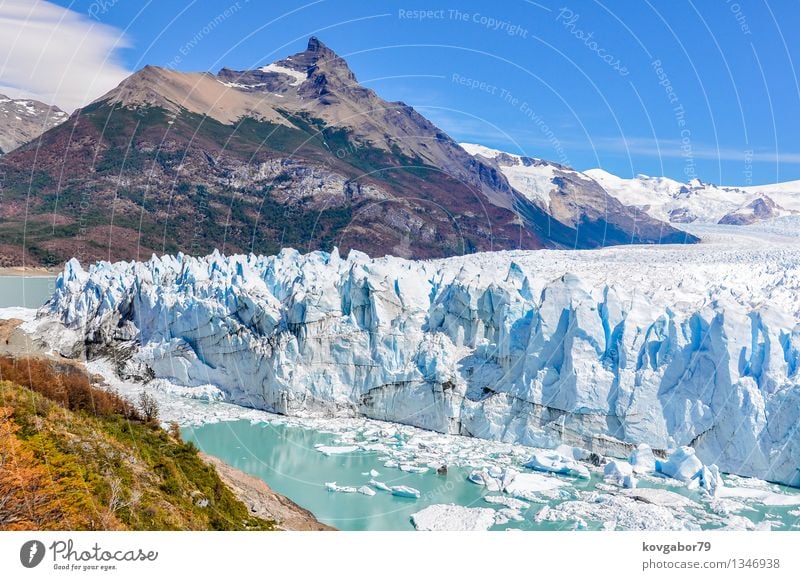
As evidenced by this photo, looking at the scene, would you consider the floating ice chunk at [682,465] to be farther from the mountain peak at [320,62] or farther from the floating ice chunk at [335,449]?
the mountain peak at [320,62]

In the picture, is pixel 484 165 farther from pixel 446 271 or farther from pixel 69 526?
pixel 69 526

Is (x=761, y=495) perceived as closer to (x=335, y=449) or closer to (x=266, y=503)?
(x=335, y=449)

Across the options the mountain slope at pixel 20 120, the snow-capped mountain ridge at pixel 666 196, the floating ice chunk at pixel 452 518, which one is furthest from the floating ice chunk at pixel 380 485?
the mountain slope at pixel 20 120

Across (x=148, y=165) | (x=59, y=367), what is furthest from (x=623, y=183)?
(x=59, y=367)

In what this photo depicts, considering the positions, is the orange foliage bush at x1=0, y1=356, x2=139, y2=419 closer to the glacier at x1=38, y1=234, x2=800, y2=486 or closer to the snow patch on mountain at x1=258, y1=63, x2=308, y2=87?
the glacier at x1=38, y1=234, x2=800, y2=486
